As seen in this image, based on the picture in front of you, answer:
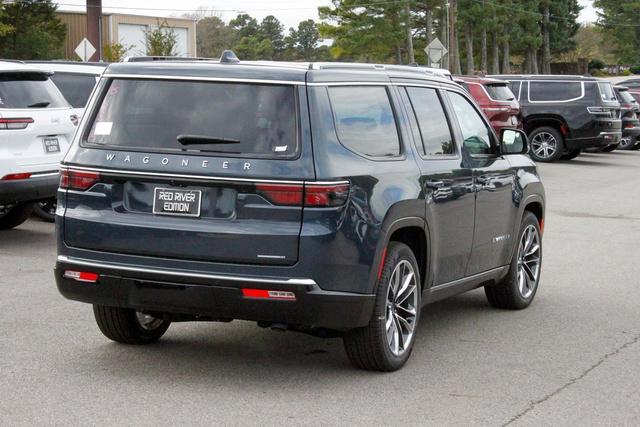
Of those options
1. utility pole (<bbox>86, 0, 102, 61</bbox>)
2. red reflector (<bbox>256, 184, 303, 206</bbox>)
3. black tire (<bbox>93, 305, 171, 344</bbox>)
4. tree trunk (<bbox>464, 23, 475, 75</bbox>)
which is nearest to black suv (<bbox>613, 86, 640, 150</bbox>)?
black tire (<bbox>93, 305, 171, 344</bbox>)

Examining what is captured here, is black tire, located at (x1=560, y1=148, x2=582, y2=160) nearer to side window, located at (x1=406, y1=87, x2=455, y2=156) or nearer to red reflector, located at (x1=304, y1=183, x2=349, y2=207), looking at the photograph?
side window, located at (x1=406, y1=87, x2=455, y2=156)

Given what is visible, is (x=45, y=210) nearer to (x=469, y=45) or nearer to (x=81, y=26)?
(x=81, y=26)

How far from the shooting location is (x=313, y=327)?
6.45 meters

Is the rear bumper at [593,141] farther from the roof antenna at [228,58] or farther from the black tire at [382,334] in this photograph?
the roof antenna at [228,58]

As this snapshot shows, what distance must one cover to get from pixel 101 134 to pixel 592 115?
2300 cm

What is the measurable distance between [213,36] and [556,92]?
98229mm

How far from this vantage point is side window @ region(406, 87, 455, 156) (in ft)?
24.0

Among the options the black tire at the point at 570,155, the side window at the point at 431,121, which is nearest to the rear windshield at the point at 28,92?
the side window at the point at 431,121

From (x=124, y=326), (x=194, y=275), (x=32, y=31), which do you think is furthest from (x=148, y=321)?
(x=32, y=31)

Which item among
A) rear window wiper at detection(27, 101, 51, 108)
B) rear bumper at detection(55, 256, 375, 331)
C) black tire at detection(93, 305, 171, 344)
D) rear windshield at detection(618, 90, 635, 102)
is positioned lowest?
black tire at detection(93, 305, 171, 344)

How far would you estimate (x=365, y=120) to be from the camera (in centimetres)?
667

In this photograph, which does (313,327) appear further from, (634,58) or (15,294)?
(634,58)

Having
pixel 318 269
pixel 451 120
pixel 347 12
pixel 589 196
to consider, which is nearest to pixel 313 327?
pixel 318 269

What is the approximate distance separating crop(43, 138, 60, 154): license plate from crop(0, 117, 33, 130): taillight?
0.95 feet
